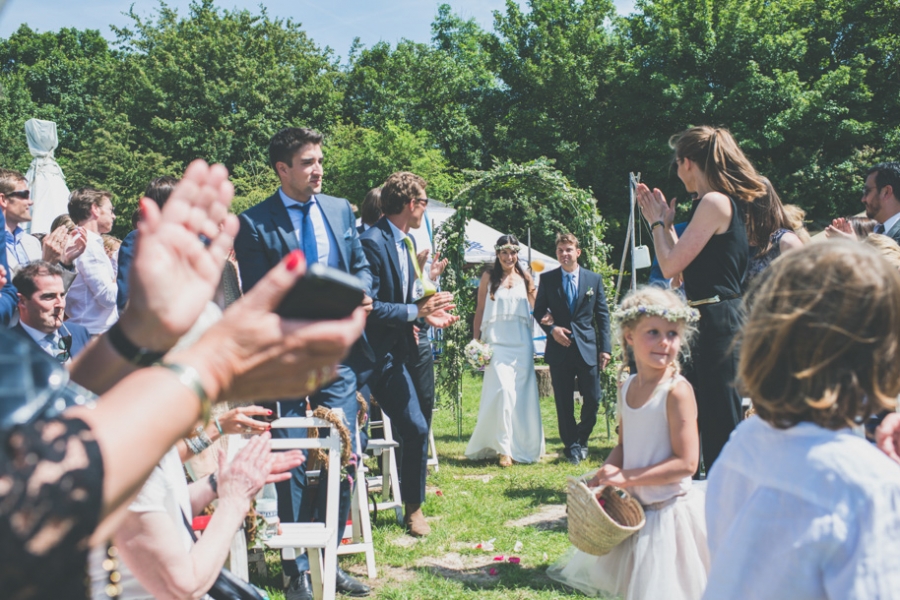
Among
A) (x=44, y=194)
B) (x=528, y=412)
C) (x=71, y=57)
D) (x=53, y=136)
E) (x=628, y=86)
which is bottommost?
(x=528, y=412)

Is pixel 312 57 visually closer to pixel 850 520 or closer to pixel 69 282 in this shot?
pixel 69 282

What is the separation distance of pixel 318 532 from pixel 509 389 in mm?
4700

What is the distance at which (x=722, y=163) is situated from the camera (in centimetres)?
418

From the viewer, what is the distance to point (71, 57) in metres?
45.9

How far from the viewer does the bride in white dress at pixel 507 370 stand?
27.6 feet

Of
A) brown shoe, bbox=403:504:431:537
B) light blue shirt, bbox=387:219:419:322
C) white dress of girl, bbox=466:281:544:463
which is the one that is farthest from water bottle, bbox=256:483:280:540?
white dress of girl, bbox=466:281:544:463

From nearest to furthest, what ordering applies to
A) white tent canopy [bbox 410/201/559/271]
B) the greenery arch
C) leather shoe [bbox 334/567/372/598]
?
1. leather shoe [bbox 334/567/372/598]
2. the greenery arch
3. white tent canopy [bbox 410/201/559/271]

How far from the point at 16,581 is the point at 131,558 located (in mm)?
1317

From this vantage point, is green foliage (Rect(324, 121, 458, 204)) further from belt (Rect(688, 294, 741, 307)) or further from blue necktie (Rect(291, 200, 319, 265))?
belt (Rect(688, 294, 741, 307))

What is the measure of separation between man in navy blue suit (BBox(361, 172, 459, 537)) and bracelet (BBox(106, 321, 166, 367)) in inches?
155

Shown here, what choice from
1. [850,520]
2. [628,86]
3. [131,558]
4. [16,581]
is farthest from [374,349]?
[628,86]

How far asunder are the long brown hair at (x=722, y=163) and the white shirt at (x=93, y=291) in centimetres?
440

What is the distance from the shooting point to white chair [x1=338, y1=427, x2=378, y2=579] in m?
4.80

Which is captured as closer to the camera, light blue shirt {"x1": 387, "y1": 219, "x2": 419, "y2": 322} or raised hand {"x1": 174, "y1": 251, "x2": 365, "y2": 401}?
raised hand {"x1": 174, "y1": 251, "x2": 365, "y2": 401}
